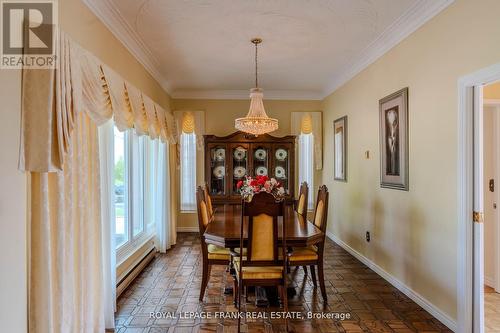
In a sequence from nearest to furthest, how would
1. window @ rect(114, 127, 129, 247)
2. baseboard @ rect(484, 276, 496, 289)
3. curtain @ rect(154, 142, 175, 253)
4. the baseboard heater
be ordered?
1. the baseboard heater
2. baseboard @ rect(484, 276, 496, 289)
3. window @ rect(114, 127, 129, 247)
4. curtain @ rect(154, 142, 175, 253)

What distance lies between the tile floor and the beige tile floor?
1.32 feet

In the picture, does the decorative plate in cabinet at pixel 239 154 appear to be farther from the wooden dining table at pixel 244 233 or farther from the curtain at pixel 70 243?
the curtain at pixel 70 243

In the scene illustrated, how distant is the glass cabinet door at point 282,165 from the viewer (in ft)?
18.5

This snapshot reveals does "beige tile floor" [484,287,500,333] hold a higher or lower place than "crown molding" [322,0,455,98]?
lower

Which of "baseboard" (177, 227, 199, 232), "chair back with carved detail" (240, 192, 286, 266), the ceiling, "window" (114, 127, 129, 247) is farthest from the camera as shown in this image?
"baseboard" (177, 227, 199, 232)

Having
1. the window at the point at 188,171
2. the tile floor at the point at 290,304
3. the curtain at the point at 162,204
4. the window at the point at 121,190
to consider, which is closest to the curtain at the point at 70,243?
the tile floor at the point at 290,304

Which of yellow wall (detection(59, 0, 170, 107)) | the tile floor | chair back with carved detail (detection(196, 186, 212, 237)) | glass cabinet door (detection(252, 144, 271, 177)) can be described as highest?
yellow wall (detection(59, 0, 170, 107))

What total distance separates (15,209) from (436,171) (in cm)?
306

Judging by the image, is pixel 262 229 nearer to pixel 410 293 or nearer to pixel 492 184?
pixel 410 293

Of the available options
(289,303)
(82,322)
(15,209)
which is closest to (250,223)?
(289,303)

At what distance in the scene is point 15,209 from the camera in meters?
1.59

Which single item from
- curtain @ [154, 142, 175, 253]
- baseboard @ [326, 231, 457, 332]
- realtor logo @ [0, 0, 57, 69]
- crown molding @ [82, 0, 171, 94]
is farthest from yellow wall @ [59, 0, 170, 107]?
baseboard @ [326, 231, 457, 332]

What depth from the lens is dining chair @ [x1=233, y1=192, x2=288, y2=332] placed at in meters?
2.48

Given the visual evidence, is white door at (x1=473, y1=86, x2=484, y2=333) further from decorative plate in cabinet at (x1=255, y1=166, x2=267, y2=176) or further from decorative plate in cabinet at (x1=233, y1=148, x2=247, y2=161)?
decorative plate in cabinet at (x1=233, y1=148, x2=247, y2=161)
